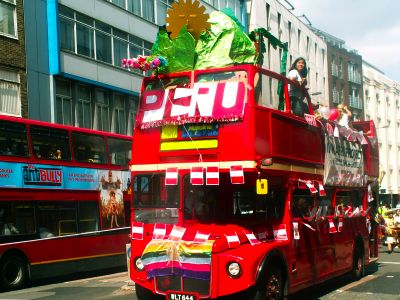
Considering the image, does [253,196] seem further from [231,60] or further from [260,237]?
[231,60]

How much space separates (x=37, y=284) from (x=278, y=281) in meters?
8.79

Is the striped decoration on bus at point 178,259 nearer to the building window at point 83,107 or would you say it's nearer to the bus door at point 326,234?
the bus door at point 326,234

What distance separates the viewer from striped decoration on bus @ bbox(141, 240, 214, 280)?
307 inches

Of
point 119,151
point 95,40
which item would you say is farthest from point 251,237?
point 95,40

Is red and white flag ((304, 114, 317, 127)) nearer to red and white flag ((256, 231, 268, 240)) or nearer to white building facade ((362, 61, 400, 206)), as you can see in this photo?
red and white flag ((256, 231, 268, 240))

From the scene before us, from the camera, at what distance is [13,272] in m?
13.8

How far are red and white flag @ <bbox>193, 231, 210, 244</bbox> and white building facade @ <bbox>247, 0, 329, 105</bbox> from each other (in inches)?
1233

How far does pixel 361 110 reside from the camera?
6331cm

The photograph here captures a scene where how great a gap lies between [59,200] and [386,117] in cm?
5992

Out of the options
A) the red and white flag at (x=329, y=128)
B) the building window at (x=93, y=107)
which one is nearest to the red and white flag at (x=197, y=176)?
the red and white flag at (x=329, y=128)

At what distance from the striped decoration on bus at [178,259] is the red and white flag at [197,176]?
85cm

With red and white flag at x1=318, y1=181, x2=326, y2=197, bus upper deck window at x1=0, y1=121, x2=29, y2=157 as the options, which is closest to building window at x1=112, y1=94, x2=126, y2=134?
bus upper deck window at x1=0, y1=121, x2=29, y2=157

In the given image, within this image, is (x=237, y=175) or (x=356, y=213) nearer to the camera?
(x=237, y=175)

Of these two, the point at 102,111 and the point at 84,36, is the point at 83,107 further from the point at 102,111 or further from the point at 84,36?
the point at 84,36
